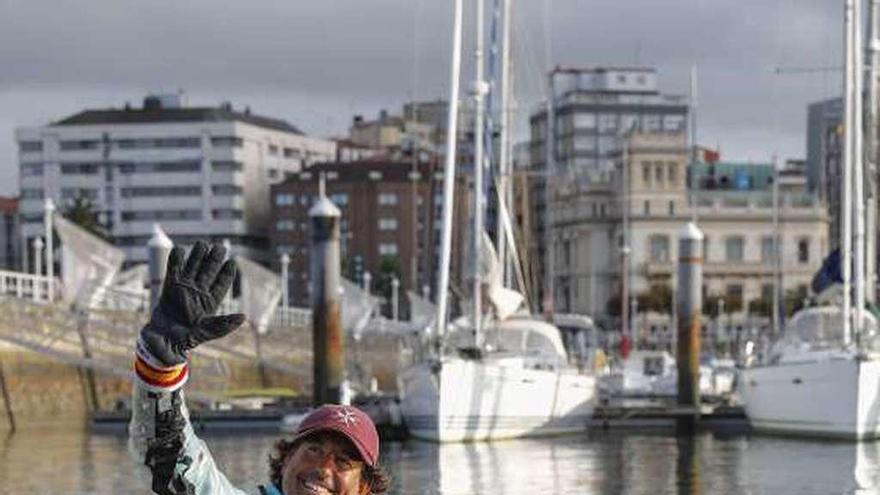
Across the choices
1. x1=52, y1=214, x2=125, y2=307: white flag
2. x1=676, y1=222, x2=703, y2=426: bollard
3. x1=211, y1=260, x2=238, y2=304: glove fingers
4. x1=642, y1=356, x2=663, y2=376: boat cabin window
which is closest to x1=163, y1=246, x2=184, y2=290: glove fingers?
x1=211, y1=260, x2=238, y2=304: glove fingers

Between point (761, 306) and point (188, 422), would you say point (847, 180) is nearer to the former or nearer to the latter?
point (188, 422)

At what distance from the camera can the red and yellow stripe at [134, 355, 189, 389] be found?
17.4 feet

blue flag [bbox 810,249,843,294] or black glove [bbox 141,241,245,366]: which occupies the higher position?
black glove [bbox 141,241,245,366]

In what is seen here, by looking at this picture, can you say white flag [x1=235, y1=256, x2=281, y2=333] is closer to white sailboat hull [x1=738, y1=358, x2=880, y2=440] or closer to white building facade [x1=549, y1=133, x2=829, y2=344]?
white sailboat hull [x1=738, y1=358, x2=880, y2=440]

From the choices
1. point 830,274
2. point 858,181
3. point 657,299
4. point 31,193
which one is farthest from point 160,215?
point 858,181

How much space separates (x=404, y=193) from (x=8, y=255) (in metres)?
42.8

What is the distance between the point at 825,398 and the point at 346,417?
139 feet

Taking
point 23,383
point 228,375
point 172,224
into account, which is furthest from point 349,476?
point 172,224

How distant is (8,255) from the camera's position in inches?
7126

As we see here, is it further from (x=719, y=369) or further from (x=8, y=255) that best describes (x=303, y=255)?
(x=719, y=369)

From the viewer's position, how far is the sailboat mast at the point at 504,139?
56.1 m

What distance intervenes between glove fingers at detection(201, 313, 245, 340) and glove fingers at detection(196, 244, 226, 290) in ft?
0.29

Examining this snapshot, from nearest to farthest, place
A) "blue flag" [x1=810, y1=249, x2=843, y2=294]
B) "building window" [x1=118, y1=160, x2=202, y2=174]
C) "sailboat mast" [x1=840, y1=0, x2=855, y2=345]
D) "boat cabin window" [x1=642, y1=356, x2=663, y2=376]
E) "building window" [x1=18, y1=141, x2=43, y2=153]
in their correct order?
1. "sailboat mast" [x1=840, y1=0, x2=855, y2=345]
2. "blue flag" [x1=810, y1=249, x2=843, y2=294]
3. "boat cabin window" [x1=642, y1=356, x2=663, y2=376]
4. "building window" [x1=118, y1=160, x2=202, y2=174]
5. "building window" [x1=18, y1=141, x2=43, y2=153]

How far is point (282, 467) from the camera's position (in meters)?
5.59
